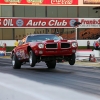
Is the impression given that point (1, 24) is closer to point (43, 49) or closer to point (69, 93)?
point (43, 49)

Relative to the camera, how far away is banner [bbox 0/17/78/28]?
168 feet

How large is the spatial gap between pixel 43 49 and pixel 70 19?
1507 inches

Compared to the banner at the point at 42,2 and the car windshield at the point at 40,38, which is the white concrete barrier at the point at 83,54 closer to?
the car windshield at the point at 40,38

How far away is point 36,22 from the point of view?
51.8m

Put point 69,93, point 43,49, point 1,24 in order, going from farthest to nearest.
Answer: point 1,24 < point 43,49 < point 69,93

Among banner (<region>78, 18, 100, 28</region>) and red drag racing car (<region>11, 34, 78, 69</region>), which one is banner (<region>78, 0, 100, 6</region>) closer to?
banner (<region>78, 18, 100, 28</region>)

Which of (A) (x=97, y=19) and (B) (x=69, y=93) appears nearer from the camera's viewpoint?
(B) (x=69, y=93)

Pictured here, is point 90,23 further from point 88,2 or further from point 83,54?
point 83,54

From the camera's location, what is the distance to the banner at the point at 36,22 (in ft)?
168

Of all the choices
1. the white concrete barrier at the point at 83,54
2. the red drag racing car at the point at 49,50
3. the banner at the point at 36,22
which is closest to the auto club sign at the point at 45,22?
the banner at the point at 36,22

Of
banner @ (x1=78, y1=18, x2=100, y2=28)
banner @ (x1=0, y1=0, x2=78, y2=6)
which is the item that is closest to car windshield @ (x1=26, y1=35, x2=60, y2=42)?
banner @ (x1=0, y1=0, x2=78, y2=6)

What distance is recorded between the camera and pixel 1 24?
50906mm

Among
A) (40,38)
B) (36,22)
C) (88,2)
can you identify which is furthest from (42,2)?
(40,38)

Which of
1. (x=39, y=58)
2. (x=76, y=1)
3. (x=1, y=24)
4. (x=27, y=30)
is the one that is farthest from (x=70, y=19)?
(x=39, y=58)
